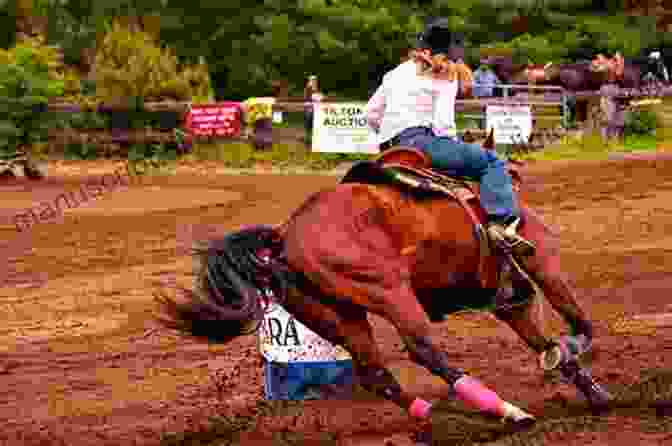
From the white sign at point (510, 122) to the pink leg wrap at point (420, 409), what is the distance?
1760cm

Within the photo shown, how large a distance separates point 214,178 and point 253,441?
17.2 m

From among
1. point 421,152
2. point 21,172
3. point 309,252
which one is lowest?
point 21,172

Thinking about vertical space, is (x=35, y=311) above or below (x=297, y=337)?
below

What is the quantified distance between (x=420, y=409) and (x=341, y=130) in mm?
18637

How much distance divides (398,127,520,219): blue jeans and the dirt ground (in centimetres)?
116

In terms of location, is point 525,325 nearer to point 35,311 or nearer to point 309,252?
point 309,252

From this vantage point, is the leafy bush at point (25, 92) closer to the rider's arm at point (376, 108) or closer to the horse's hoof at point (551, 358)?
the rider's arm at point (376, 108)

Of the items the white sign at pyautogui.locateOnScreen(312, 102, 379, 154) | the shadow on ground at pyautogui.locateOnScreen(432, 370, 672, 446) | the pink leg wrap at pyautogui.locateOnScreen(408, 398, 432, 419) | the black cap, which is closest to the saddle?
the black cap

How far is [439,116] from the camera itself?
7.28m

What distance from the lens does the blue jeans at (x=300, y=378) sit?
7.71 m

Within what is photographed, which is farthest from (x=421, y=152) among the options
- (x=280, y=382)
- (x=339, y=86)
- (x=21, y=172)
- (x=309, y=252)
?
(x=339, y=86)

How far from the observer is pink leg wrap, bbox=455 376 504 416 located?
251 inches

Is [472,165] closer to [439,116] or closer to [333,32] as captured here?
[439,116]

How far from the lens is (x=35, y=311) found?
11234 mm
